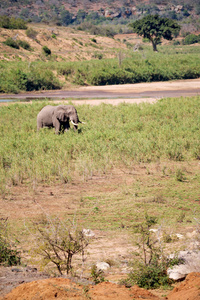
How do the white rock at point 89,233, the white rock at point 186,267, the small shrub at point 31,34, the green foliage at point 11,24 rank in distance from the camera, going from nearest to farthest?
1. the white rock at point 186,267
2. the white rock at point 89,233
3. the small shrub at point 31,34
4. the green foliage at point 11,24

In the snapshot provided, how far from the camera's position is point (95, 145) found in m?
12.3

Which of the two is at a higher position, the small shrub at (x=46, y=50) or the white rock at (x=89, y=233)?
the small shrub at (x=46, y=50)

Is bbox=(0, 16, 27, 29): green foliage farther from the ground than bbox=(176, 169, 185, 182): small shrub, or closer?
farther from the ground

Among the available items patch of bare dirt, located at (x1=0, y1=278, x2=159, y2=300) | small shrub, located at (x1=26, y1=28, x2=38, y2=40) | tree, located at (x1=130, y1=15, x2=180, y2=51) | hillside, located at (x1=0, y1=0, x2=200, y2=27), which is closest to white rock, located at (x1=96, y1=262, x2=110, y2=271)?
patch of bare dirt, located at (x1=0, y1=278, x2=159, y2=300)

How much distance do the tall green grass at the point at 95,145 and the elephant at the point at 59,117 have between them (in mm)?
329

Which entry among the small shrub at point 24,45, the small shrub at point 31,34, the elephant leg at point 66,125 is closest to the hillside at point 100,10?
the small shrub at point 31,34

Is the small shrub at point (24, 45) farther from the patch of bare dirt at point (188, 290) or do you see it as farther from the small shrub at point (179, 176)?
the patch of bare dirt at point (188, 290)

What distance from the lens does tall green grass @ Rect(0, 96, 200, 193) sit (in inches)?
410

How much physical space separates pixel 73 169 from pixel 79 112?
28.4ft

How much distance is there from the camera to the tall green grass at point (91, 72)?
33.0 m

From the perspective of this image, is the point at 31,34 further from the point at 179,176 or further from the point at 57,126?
the point at 179,176

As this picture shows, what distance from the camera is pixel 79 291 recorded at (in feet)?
13.9

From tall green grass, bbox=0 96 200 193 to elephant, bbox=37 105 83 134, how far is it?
33 cm

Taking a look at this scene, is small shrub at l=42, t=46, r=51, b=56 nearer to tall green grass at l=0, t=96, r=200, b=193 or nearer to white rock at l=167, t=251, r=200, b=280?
tall green grass at l=0, t=96, r=200, b=193
